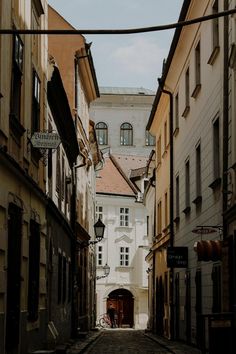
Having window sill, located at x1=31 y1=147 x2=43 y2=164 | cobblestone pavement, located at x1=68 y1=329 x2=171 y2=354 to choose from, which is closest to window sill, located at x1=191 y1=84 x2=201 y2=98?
window sill, located at x1=31 y1=147 x2=43 y2=164

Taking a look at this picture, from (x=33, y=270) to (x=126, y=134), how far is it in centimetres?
5954

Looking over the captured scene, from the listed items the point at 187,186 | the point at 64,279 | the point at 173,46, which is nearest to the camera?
the point at 64,279

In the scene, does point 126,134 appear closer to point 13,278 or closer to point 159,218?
point 159,218

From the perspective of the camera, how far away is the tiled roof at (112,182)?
2544 inches

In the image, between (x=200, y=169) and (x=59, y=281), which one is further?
(x=59, y=281)

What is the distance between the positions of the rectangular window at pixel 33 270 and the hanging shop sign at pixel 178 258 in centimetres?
823

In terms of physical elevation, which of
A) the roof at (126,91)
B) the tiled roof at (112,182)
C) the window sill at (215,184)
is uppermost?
the roof at (126,91)

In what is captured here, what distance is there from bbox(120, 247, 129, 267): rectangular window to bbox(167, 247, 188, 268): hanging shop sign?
38.4 metres

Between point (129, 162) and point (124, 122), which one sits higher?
point (124, 122)

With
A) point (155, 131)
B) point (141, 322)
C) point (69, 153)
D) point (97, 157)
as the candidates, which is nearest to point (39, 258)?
point (69, 153)

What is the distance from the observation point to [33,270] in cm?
1667

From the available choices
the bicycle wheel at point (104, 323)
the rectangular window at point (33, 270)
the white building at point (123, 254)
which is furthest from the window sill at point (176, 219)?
the white building at point (123, 254)

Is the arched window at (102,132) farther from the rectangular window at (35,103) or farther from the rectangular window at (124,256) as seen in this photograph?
the rectangular window at (35,103)

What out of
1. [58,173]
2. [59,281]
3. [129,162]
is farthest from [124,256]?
[58,173]
